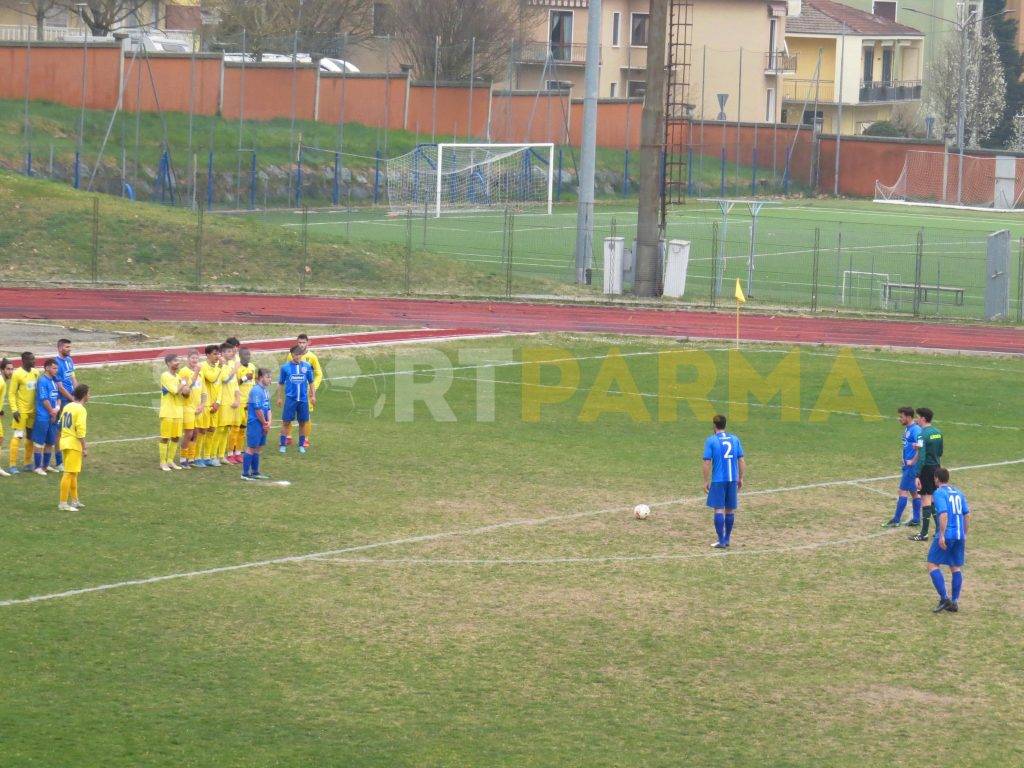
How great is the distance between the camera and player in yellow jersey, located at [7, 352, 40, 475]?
21547 mm

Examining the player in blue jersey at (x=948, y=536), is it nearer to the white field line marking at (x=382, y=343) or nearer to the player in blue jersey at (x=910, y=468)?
the player in blue jersey at (x=910, y=468)

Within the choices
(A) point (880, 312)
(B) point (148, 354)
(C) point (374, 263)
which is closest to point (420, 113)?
(C) point (374, 263)

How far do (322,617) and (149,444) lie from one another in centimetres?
897

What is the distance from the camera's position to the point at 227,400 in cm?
2278

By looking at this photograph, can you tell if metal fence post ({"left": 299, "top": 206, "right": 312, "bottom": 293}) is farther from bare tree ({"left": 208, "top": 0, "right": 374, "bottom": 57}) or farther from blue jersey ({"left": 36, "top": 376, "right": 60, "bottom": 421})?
bare tree ({"left": 208, "top": 0, "right": 374, "bottom": 57})

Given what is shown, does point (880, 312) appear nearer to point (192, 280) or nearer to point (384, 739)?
point (192, 280)

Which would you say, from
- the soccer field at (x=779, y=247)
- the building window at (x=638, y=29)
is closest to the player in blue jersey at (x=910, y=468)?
the soccer field at (x=779, y=247)

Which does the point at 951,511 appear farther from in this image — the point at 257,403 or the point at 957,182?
the point at 957,182

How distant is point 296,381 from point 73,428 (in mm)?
4705

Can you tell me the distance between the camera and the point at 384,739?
12.5 metres

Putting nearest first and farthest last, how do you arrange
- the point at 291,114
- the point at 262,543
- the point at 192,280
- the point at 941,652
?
the point at 941,652
the point at 262,543
the point at 192,280
the point at 291,114

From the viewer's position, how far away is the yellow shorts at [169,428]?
2208cm

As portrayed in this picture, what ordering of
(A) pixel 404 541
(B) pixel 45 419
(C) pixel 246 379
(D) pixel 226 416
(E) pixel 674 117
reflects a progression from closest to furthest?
(A) pixel 404 541
(B) pixel 45 419
(D) pixel 226 416
(C) pixel 246 379
(E) pixel 674 117

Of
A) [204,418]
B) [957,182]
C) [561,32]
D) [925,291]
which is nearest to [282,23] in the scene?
[561,32]
